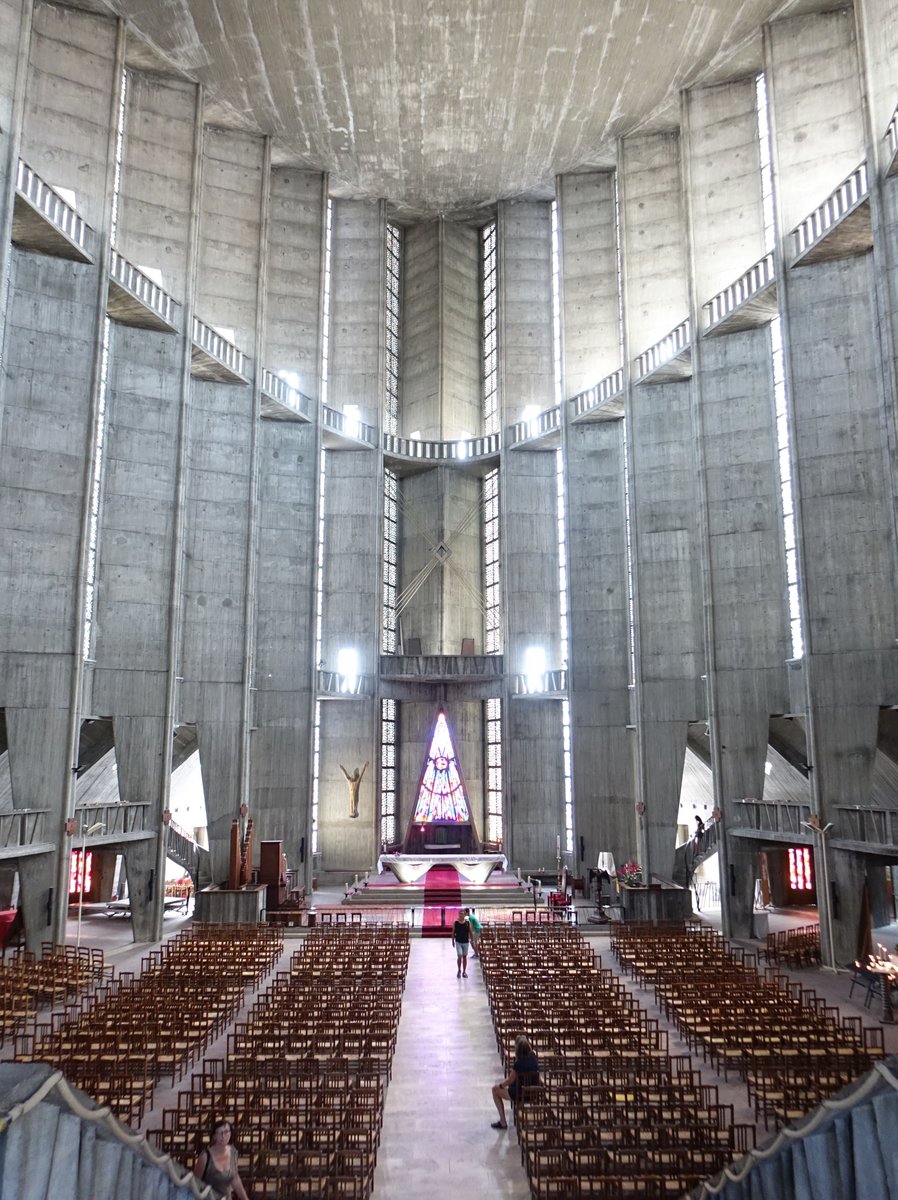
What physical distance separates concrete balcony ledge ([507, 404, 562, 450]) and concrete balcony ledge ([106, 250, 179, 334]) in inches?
515

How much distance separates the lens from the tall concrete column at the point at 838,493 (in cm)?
1881

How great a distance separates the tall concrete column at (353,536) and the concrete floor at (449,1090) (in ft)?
40.3

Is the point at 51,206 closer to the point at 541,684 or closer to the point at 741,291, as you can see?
the point at 741,291

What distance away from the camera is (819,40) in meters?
22.4

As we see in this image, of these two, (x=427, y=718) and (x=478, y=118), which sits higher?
(x=478, y=118)

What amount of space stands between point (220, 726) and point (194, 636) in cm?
282

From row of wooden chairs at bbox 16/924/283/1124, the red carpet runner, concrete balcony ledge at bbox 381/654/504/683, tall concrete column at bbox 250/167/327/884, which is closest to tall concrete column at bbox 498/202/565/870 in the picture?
concrete balcony ledge at bbox 381/654/504/683

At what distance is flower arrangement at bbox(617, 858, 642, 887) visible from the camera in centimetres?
2441

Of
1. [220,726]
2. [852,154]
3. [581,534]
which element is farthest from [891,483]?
[220,726]

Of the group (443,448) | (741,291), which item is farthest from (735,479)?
(443,448)

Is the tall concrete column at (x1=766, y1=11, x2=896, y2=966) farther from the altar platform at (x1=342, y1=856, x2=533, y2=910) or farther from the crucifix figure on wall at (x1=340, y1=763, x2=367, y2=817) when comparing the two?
the crucifix figure on wall at (x1=340, y1=763, x2=367, y2=817)

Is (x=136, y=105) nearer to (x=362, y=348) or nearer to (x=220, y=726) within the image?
(x=362, y=348)

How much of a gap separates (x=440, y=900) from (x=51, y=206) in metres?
20.4

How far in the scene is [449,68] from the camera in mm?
25766
